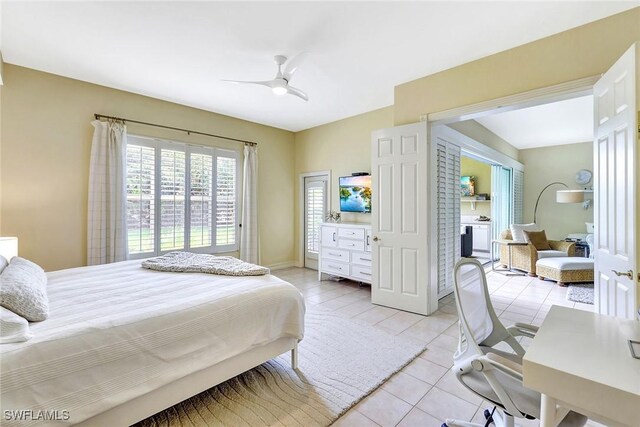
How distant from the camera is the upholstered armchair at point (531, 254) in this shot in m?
5.34

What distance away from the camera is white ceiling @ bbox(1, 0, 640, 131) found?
2.27m

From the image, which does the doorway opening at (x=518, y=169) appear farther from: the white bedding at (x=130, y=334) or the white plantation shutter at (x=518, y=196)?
the white bedding at (x=130, y=334)

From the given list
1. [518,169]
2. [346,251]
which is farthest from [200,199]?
[518,169]

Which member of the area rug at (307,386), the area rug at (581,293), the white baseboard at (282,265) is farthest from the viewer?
the white baseboard at (282,265)

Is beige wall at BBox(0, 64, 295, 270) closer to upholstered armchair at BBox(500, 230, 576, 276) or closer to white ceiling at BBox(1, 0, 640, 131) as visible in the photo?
white ceiling at BBox(1, 0, 640, 131)

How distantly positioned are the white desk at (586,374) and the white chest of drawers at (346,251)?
3.19 metres

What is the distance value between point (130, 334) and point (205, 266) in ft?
3.66

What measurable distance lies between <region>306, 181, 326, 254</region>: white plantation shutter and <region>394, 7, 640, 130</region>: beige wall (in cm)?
245

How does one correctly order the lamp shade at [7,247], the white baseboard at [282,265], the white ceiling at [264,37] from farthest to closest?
the white baseboard at [282,265], the lamp shade at [7,247], the white ceiling at [264,37]

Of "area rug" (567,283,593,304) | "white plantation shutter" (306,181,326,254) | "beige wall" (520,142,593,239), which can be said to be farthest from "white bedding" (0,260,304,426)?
"beige wall" (520,142,593,239)

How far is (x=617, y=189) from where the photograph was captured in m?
1.83

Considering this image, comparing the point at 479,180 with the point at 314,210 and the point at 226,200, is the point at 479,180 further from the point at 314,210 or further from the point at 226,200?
the point at 226,200

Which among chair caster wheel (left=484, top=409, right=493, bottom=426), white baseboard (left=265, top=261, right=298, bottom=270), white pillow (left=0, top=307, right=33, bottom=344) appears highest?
white pillow (left=0, top=307, right=33, bottom=344)

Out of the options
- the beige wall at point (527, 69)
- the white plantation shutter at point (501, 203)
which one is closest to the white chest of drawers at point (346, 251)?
the beige wall at point (527, 69)
